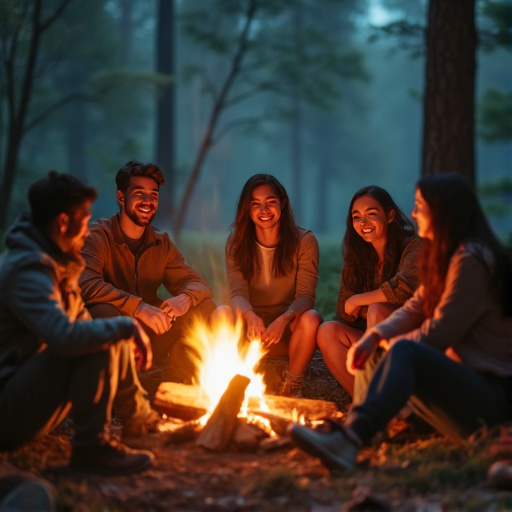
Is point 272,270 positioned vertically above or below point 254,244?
below

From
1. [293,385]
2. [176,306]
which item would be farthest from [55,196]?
[293,385]

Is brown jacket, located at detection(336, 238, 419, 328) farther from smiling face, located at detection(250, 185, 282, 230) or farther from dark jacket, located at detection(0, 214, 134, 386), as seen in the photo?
dark jacket, located at detection(0, 214, 134, 386)

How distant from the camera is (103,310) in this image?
5121 mm

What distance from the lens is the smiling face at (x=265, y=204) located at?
210 inches

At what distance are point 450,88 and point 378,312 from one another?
5091 mm

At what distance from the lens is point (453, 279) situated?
375 centimetres

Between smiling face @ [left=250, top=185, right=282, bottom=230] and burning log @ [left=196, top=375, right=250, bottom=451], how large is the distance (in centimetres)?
147

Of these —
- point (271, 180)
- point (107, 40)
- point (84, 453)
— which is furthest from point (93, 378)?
point (107, 40)

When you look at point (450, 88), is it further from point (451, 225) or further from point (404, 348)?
point (404, 348)

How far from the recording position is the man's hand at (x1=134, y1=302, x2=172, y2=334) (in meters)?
5.14

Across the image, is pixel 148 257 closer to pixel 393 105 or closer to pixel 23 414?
pixel 23 414

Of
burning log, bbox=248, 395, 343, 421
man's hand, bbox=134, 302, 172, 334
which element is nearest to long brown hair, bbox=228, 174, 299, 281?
man's hand, bbox=134, 302, 172, 334

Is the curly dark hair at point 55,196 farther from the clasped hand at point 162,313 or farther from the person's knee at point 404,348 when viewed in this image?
the person's knee at point 404,348

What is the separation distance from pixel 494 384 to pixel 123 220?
311 centimetres
